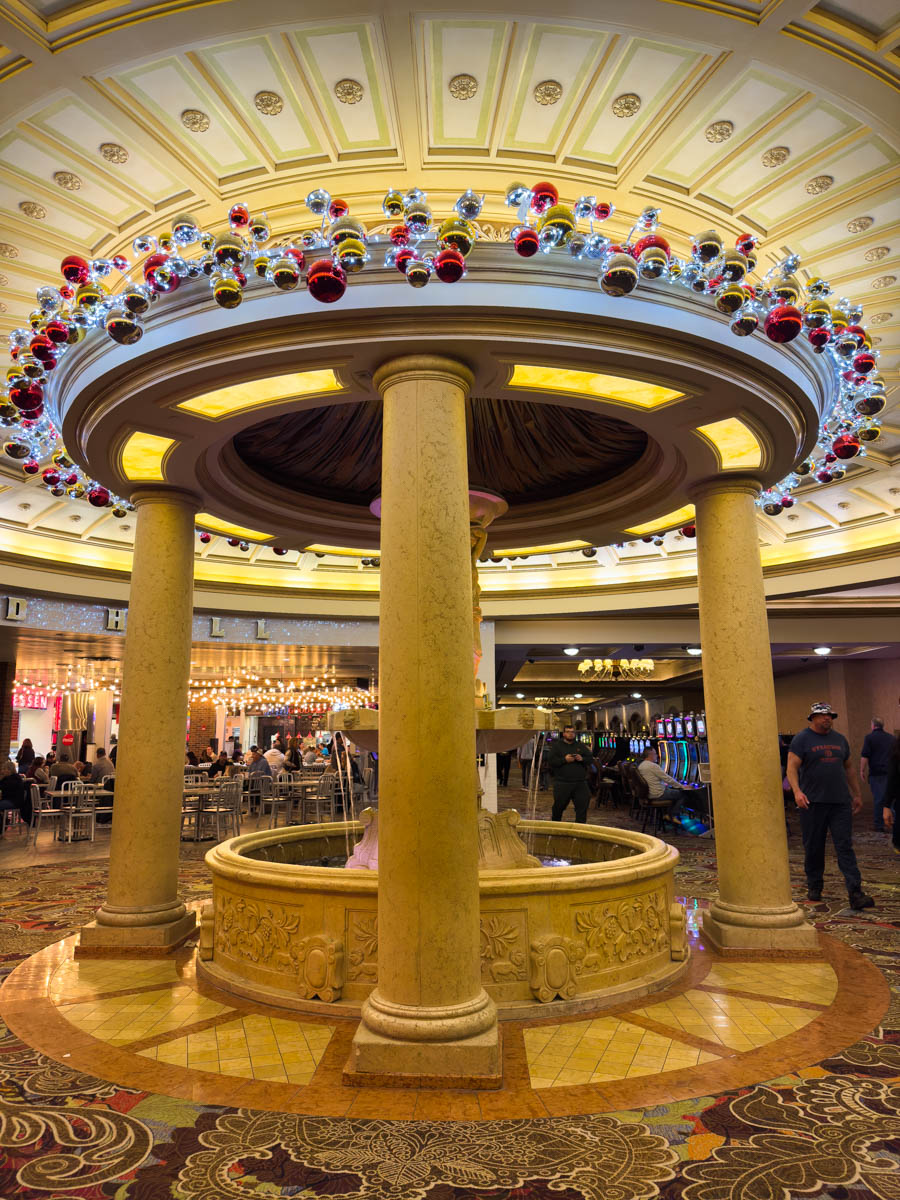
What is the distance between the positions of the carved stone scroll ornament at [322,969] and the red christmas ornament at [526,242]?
3.48m

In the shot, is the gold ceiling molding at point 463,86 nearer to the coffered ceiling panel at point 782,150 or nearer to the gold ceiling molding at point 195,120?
the gold ceiling molding at point 195,120

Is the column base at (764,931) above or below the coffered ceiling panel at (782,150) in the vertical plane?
below

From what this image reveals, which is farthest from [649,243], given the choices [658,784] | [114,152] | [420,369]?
[658,784]

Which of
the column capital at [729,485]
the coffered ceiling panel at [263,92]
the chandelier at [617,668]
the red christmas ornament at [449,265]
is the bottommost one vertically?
the chandelier at [617,668]

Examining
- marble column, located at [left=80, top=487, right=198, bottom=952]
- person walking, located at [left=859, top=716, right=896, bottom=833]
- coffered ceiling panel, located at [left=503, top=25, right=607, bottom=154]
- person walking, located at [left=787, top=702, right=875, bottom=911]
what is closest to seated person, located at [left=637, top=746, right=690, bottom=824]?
person walking, located at [left=859, top=716, right=896, bottom=833]

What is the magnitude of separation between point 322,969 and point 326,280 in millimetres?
3345

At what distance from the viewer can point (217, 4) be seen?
2.94 meters

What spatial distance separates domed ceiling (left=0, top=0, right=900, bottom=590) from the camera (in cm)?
306

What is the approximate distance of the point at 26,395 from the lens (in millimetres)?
4492

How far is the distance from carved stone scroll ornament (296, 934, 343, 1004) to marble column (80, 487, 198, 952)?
5.40ft

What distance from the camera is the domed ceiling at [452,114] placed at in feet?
10.1

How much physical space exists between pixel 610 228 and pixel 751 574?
100 inches

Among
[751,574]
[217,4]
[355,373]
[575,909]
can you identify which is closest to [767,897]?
[575,909]

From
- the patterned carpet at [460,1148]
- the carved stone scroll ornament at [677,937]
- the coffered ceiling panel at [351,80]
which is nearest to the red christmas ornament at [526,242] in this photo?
the coffered ceiling panel at [351,80]
